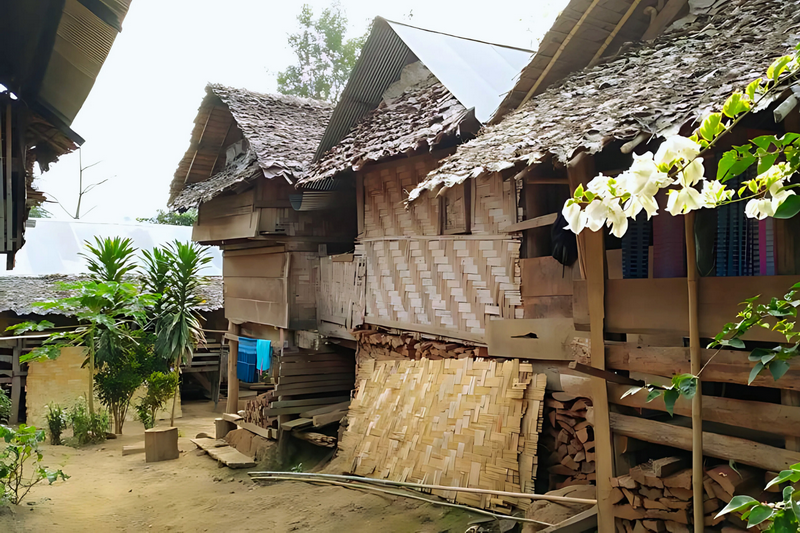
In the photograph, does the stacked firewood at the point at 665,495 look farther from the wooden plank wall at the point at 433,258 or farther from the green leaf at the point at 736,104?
the green leaf at the point at 736,104

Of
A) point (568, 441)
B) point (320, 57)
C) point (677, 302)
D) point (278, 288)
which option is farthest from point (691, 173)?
point (320, 57)

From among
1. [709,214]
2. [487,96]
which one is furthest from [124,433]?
[709,214]

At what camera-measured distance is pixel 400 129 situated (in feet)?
26.3

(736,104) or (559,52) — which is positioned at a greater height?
(559,52)

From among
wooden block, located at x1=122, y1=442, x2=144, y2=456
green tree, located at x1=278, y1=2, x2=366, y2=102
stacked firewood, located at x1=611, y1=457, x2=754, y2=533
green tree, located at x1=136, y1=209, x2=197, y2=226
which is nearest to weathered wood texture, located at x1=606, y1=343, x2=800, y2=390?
stacked firewood, located at x1=611, y1=457, x2=754, y2=533

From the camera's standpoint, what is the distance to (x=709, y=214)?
159 inches

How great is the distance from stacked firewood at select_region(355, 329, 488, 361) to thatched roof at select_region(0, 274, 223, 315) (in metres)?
6.36

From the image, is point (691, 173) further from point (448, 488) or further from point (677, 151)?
point (448, 488)

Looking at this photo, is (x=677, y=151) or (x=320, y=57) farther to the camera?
(x=320, y=57)

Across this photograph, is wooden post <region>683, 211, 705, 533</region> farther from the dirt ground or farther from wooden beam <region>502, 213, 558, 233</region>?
the dirt ground

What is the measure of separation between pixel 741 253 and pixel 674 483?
59.9 inches

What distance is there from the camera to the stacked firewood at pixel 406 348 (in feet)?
23.4

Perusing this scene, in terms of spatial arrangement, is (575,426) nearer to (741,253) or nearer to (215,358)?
(741,253)

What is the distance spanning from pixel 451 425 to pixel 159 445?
6886 millimetres
